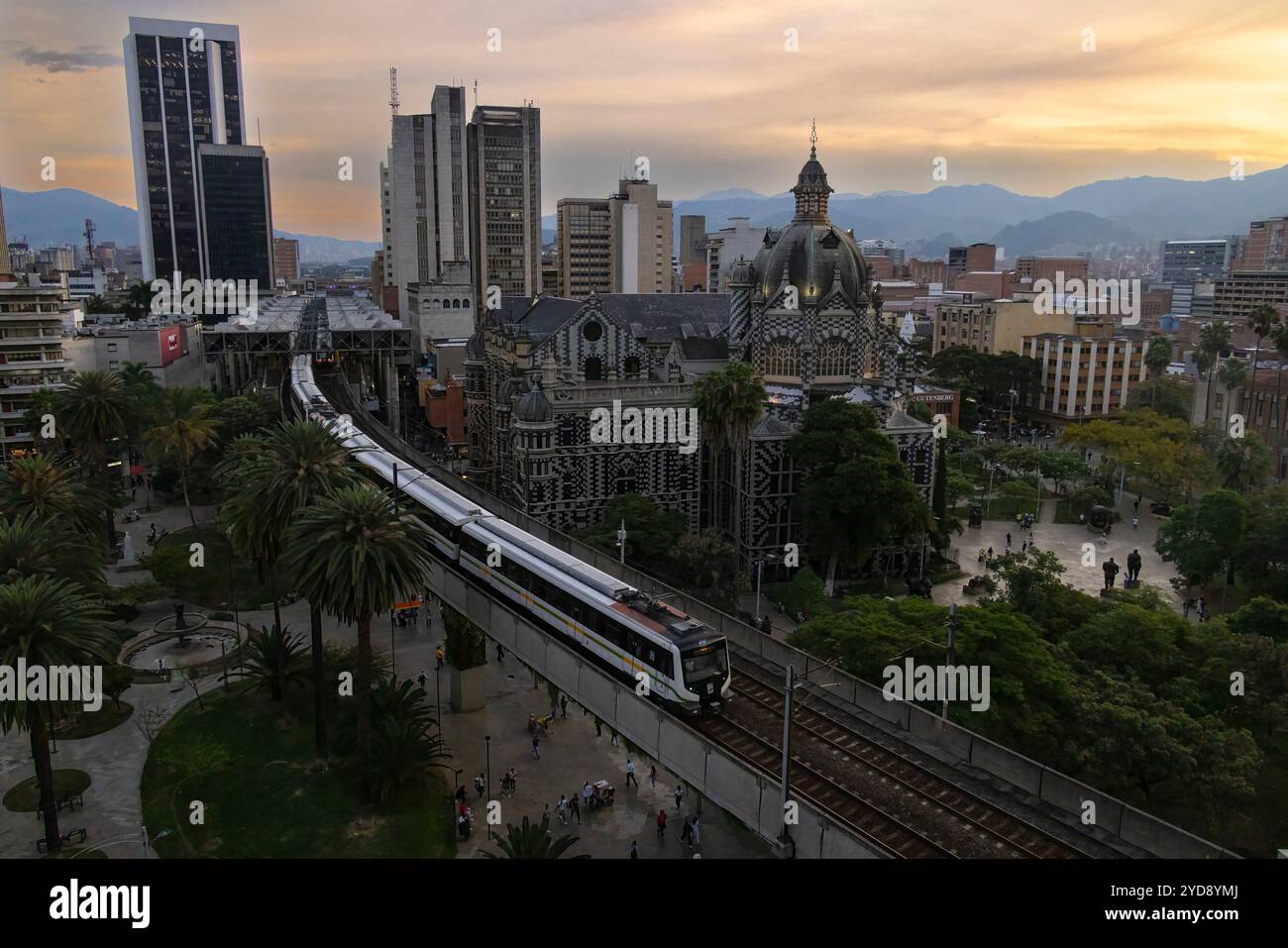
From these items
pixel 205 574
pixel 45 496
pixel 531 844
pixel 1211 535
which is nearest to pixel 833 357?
pixel 1211 535

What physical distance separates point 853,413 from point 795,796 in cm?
4088

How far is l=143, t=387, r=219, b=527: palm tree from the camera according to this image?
7288 cm

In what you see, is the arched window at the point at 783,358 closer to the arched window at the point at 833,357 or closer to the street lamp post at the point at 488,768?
the arched window at the point at 833,357

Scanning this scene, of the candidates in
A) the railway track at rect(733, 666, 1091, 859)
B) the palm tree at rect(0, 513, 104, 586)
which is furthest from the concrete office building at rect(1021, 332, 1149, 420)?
the palm tree at rect(0, 513, 104, 586)

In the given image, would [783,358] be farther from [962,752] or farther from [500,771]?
[962,752]

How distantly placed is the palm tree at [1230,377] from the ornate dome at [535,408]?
76.4 m

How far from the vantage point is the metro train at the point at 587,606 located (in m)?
34.9

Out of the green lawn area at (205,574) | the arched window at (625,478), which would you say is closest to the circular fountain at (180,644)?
the green lawn area at (205,574)

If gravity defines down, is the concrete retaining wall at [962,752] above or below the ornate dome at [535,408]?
below

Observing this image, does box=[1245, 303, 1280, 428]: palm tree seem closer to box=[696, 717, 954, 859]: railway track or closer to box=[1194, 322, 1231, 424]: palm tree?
box=[1194, 322, 1231, 424]: palm tree

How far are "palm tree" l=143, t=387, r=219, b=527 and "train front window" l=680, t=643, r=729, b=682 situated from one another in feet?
177
